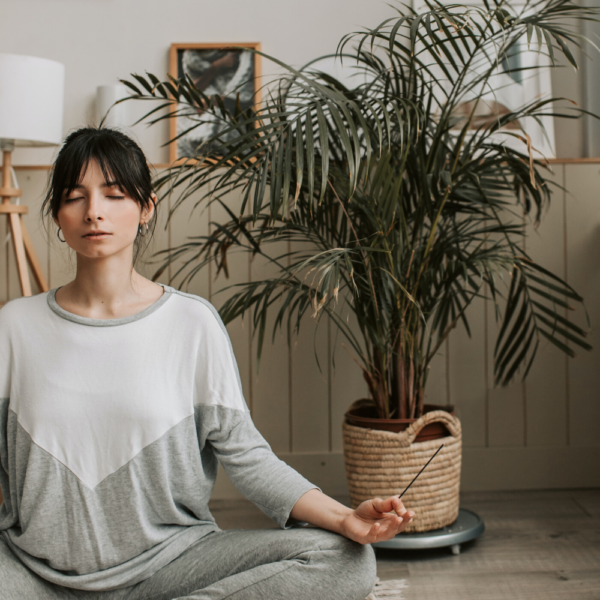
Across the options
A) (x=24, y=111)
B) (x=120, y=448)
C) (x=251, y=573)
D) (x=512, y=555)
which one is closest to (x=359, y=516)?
(x=251, y=573)

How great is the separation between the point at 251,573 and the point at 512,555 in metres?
0.96

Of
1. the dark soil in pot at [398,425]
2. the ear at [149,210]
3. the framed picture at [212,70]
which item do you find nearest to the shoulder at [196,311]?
the ear at [149,210]

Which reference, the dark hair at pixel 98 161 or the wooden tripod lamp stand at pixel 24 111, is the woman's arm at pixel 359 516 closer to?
the dark hair at pixel 98 161

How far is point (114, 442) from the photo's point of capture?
1.07 meters

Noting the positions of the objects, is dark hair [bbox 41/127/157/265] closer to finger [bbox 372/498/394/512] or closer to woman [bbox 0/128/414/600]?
woman [bbox 0/128/414/600]

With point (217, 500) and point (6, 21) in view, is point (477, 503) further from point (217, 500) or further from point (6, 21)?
point (6, 21)

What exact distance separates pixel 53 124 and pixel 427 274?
3.79 feet

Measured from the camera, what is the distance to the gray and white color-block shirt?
1043 mm

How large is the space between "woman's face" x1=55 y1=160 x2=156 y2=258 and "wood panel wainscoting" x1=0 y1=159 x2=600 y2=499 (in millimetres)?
1066

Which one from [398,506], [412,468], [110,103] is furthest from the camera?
[110,103]

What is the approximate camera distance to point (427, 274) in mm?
1655

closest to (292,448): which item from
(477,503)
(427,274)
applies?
(477,503)

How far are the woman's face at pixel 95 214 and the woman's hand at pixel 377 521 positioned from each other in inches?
23.0

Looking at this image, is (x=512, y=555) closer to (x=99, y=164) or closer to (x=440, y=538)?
(x=440, y=538)
